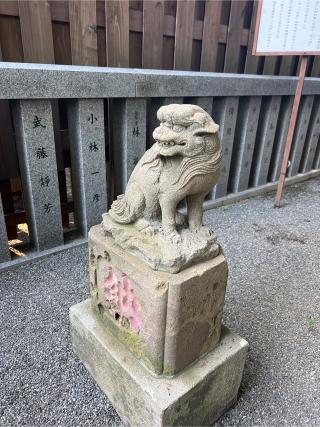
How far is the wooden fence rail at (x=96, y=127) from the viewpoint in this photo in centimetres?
243

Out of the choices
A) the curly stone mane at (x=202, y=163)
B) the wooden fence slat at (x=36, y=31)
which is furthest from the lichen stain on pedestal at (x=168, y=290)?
the wooden fence slat at (x=36, y=31)

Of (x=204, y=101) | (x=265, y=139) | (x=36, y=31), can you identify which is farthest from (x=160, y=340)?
(x=265, y=139)

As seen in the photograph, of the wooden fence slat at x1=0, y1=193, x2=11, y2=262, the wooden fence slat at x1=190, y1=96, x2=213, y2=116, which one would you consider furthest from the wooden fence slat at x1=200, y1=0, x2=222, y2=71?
the wooden fence slat at x1=0, y1=193, x2=11, y2=262

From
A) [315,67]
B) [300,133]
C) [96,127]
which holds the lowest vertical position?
[300,133]

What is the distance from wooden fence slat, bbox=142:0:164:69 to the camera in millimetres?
3184

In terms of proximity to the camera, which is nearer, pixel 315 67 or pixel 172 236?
pixel 172 236

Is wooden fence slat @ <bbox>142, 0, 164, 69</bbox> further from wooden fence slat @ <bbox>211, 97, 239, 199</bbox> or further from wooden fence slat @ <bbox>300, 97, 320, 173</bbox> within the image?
wooden fence slat @ <bbox>300, 97, 320, 173</bbox>

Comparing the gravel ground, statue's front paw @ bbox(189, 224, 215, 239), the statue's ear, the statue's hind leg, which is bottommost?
the gravel ground

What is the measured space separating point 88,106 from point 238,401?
93.4 inches

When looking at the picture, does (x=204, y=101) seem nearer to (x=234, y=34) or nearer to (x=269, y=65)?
(x=234, y=34)

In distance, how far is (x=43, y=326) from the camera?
6.81 feet

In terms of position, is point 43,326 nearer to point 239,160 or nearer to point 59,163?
point 59,163

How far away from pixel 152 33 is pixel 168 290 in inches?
118

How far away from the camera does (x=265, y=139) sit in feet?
14.2
